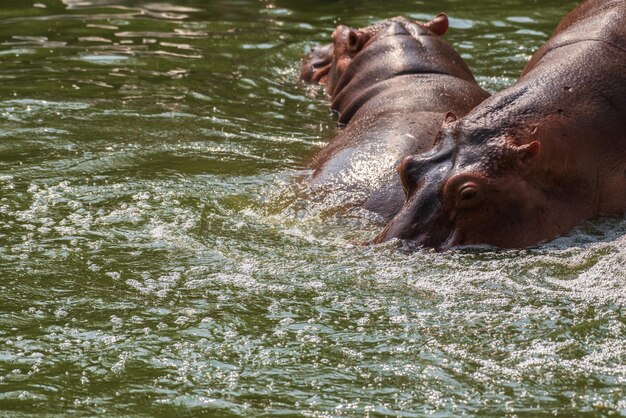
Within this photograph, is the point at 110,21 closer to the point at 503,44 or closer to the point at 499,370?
the point at 503,44

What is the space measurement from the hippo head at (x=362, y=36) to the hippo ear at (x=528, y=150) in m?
3.93

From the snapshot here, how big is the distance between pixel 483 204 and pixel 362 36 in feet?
13.8

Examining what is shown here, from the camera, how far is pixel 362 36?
31.4ft

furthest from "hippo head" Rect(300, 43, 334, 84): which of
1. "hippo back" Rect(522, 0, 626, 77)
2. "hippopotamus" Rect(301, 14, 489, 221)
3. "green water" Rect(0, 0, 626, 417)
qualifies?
"hippo back" Rect(522, 0, 626, 77)

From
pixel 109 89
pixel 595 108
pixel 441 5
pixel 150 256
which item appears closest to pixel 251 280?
pixel 150 256

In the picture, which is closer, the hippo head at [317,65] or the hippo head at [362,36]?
the hippo head at [362,36]

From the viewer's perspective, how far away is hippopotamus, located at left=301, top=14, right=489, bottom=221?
6.61m

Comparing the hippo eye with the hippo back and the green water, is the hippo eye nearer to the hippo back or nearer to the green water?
the green water

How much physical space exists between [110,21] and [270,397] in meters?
8.33

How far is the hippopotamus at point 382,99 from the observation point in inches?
260

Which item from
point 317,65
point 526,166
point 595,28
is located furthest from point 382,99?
point 526,166

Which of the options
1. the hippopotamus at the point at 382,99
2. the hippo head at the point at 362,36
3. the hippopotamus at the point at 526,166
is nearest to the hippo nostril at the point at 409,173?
the hippopotamus at the point at 526,166

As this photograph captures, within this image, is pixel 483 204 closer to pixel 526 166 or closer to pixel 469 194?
pixel 469 194

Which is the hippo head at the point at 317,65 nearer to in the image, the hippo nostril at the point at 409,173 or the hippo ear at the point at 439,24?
the hippo ear at the point at 439,24
